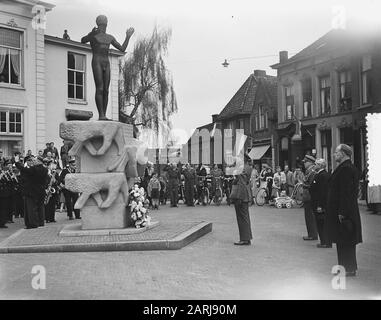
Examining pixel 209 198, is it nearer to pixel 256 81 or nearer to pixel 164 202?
pixel 164 202

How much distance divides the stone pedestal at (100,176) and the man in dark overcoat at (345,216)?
5.13 m

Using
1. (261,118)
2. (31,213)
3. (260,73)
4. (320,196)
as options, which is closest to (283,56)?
(261,118)

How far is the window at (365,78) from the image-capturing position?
24470 mm

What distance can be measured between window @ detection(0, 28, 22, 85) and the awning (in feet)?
74.9

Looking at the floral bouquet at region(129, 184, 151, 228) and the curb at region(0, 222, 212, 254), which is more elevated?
the floral bouquet at region(129, 184, 151, 228)

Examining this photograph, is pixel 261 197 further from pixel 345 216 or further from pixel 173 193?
pixel 345 216

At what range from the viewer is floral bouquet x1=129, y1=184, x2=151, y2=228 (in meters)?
11.2

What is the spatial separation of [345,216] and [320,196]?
2.97 meters

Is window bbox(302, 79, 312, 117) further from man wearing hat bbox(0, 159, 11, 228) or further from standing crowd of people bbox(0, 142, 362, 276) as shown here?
man wearing hat bbox(0, 159, 11, 228)

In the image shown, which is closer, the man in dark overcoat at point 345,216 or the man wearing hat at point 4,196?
the man in dark overcoat at point 345,216

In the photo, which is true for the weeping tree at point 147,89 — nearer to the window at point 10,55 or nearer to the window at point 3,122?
the window at point 10,55

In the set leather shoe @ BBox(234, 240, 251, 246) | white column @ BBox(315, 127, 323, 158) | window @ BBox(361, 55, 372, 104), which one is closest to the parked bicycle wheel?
window @ BBox(361, 55, 372, 104)

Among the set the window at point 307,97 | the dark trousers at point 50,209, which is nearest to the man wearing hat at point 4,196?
the dark trousers at point 50,209

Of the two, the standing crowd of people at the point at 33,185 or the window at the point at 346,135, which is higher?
the window at the point at 346,135
